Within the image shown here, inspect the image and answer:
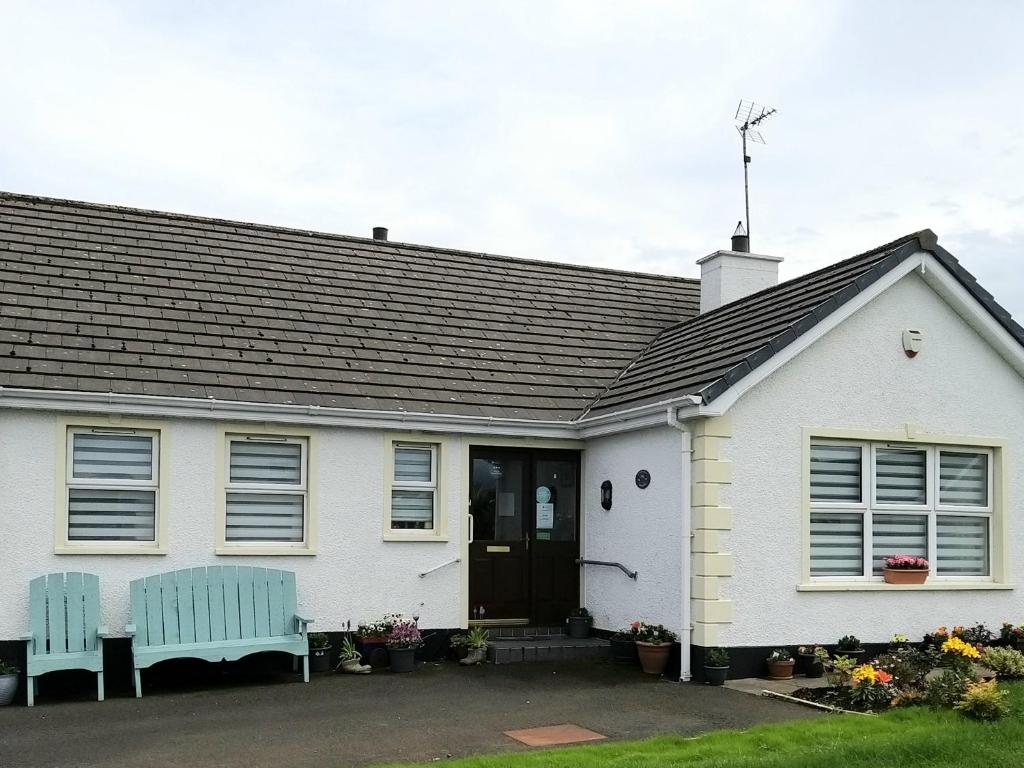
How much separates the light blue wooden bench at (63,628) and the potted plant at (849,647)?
305 inches

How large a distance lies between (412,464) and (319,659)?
2.54 meters

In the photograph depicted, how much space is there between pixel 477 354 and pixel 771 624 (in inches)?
207

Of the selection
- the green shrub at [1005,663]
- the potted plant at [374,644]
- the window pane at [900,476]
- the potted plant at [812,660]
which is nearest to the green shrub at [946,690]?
the green shrub at [1005,663]

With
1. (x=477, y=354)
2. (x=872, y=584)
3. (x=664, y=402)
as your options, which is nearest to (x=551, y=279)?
(x=477, y=354)

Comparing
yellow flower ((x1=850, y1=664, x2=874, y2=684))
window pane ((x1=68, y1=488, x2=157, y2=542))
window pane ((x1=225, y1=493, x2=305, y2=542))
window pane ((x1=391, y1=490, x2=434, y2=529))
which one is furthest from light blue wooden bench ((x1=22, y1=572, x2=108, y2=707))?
yellow flower ((x1=850, y1=664, x2=874, y2=684))

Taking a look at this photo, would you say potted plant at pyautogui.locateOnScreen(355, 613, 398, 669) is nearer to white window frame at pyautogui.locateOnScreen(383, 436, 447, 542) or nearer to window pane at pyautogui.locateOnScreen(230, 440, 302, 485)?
white window frame at pyautogui.locateOnScreen(383, 436, 447, 542)

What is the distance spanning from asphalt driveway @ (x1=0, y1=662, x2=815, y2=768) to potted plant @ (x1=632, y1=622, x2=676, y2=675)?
0.24 meters

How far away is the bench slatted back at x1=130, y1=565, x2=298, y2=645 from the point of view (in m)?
12.0

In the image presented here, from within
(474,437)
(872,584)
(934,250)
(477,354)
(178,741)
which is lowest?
(178,741)

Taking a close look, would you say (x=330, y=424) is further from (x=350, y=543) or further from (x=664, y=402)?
(x=664, y=402)

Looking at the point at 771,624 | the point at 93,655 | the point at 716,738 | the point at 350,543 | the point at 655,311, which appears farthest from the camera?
the point at 655,311

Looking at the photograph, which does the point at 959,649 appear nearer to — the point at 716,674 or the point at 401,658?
the point at 716,674

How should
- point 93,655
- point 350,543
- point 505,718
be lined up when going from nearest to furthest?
point 505,718, point 93,655, point 350,543

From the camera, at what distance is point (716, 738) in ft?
30.5
